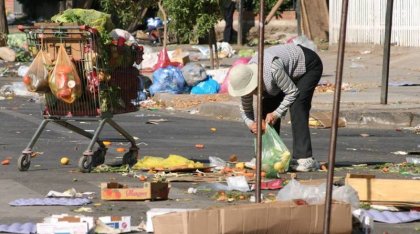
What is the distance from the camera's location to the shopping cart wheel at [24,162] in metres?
11.8

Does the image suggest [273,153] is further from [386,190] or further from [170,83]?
[170,83]

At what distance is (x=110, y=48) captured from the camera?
11.7 meters

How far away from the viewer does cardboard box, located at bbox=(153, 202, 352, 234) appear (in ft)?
23.2

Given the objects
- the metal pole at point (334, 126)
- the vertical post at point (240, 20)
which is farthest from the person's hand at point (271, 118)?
the vertical post at point (240, 20)

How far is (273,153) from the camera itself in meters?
11.5

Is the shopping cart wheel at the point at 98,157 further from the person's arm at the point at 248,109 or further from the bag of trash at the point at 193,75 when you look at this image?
the bag of trash at the point at 193,75

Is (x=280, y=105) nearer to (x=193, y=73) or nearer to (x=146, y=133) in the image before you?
(x=146, y=133)

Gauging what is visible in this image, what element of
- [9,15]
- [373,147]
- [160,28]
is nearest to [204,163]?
[373,147]

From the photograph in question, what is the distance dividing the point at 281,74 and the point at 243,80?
0.40 meters

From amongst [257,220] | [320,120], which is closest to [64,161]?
[257,220]

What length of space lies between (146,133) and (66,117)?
15.3ft

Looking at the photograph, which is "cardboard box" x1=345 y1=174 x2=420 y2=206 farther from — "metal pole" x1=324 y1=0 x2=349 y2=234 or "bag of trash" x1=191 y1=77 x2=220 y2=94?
"bag of trash" x1=191 y1=77 x2=220 y2=94

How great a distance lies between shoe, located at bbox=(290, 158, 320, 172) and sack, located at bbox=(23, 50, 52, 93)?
101 inches

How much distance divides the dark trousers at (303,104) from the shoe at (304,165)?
0.16ft
